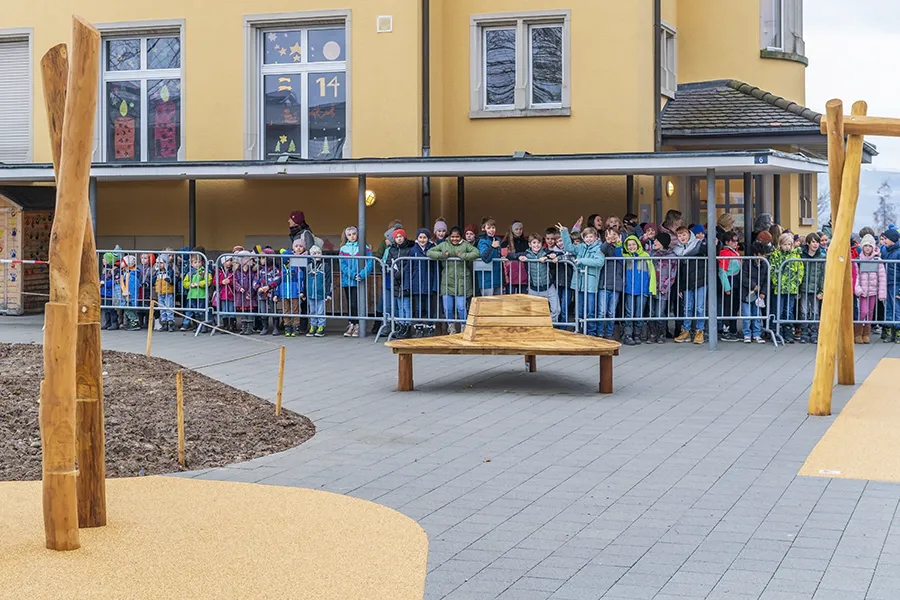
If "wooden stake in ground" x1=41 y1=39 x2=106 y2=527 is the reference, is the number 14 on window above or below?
above

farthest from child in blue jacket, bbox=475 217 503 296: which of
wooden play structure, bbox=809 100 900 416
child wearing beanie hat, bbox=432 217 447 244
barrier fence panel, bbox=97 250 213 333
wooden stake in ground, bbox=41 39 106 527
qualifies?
wooden stake in ground, bbox=41 39 106 527

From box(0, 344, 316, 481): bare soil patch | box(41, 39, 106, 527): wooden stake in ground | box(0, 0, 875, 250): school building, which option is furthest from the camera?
box(0, 0, 875, 250): school building

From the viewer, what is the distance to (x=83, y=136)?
6895 millimetres

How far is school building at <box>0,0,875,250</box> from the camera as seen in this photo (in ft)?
70.3

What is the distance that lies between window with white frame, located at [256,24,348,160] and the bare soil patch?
9.22m

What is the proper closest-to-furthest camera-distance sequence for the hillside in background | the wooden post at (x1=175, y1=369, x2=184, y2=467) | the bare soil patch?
the wooden post at (x1=175, y1=369, x2=184, y2=467) → the bare soil patch → the hillside in background

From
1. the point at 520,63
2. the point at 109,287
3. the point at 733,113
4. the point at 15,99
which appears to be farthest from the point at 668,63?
the point at 15,99

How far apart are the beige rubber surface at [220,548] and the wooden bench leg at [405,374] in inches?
195

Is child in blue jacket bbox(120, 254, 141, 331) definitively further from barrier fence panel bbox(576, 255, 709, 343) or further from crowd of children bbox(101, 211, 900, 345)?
barrier fence panel bbox(576, 255, 709, 343)

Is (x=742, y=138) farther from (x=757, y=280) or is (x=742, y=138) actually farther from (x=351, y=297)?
(x=351, y=297)

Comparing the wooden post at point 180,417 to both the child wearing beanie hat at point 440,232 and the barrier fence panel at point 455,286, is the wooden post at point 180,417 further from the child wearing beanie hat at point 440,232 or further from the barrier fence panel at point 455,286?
the child wearing beanie hat at point 440,232

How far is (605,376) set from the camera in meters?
13.3

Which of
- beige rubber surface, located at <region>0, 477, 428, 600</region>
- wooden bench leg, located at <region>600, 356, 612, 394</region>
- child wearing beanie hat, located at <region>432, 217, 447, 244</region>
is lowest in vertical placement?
beige rubber surface, located at <region>0, 477, 428, 600</region>

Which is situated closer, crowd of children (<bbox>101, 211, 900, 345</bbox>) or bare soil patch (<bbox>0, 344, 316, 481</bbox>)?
bare soil patch (<bbox>0, 344, 316, 481</bbox>)
